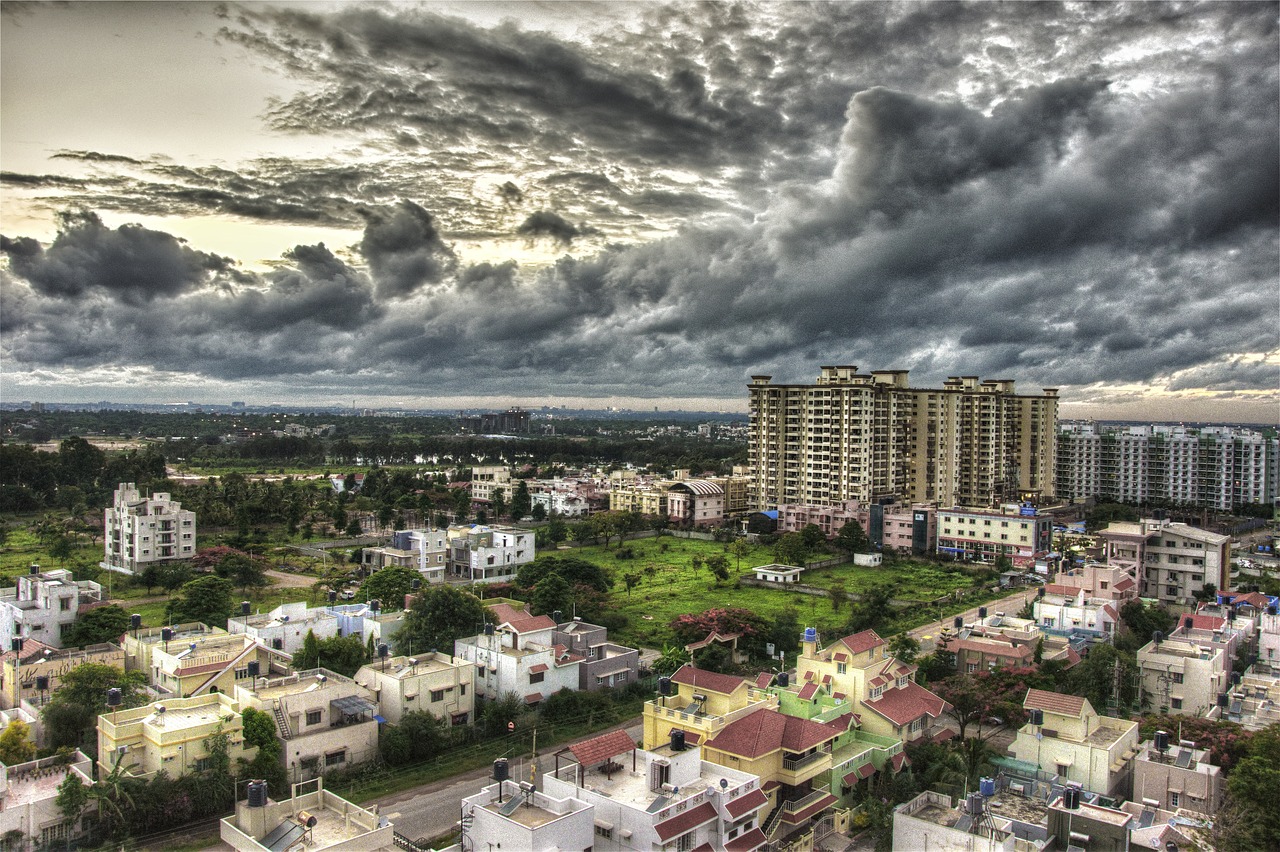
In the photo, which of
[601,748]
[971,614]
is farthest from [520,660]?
[971,614]

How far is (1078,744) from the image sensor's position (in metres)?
13.2

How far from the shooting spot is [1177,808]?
1187 cm

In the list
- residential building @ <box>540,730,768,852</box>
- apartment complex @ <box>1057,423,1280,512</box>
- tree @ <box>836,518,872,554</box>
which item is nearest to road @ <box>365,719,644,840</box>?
residential building @ <box>540,730,768,852</box>

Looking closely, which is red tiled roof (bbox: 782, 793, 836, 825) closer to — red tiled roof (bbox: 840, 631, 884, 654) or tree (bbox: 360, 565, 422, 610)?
red tiled roof (bbox: 840, 631, 884, 654)

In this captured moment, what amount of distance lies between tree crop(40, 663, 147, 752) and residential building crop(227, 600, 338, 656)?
3.28m

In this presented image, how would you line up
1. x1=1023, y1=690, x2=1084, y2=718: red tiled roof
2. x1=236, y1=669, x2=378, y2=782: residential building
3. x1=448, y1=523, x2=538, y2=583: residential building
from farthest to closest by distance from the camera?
1. x1=448, y1=523, x2=538, y2=583: residential building
2. x1=236, y1=669, x2=378, y2=782: residential building
3. x1=1023, y1=690, x2=1084, y2=718: red tiled roof

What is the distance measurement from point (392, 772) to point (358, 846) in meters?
4.98

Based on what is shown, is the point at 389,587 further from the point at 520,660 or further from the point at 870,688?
the point at 870,688

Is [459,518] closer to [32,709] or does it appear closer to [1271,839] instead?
[32,709]

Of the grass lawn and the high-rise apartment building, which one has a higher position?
the high-rise apartment building

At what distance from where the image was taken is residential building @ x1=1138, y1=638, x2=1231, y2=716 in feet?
54.7

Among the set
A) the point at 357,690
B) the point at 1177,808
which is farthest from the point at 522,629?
the point at 1177,808

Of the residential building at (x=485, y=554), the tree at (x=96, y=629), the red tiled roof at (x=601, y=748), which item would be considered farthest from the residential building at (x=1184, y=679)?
the tree at (x=96, y=629)

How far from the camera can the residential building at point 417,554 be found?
3000 cm
